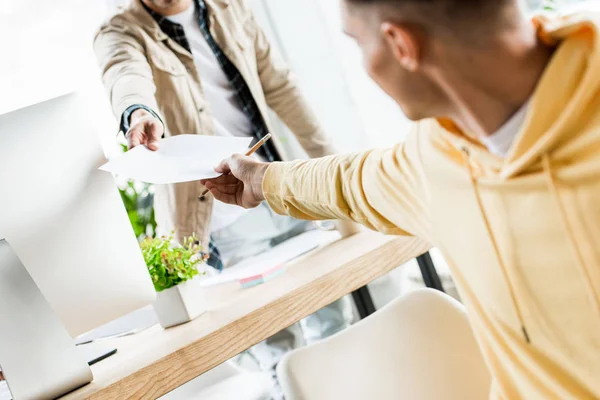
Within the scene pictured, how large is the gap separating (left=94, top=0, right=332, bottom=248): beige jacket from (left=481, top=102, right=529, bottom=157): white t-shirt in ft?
6.00

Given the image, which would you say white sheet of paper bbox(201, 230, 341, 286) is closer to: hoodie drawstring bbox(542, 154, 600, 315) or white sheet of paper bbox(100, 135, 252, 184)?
white sheet of paper bbox(100, 135, 252, 184)

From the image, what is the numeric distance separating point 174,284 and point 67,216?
12.7 inches

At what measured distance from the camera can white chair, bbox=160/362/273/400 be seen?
1842 mm

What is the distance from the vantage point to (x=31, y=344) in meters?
1.25

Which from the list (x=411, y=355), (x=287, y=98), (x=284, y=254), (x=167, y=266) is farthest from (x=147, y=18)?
(x=411, y=355)

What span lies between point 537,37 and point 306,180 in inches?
20.5

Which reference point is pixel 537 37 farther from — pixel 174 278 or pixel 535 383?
pixel 174 278

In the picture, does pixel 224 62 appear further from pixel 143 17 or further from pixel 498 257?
pixel 498 257

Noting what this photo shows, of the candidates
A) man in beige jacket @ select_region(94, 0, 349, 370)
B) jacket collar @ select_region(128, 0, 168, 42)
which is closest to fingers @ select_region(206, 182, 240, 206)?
man in beige jacket @ select_region(94, 0, 349, 370)

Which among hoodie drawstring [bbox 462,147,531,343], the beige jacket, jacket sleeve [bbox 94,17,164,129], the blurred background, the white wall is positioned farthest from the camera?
the white wall

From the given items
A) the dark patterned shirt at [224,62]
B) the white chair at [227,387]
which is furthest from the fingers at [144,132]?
the dark patterned shirt at [224,62]

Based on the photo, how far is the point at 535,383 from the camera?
82cm

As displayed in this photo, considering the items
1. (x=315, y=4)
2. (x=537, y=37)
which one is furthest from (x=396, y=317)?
(x=315, y=4)

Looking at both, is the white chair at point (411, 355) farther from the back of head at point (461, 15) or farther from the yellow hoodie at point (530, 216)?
the back of head at point (461, 15)
